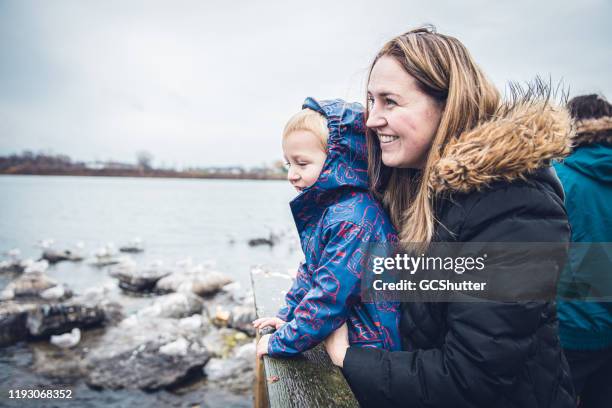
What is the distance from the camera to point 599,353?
2.64 metres

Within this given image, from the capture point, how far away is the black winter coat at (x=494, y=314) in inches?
57.9

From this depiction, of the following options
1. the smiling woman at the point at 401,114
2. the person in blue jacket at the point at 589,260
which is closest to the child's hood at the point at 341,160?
the smiling woman at the point at 401,114

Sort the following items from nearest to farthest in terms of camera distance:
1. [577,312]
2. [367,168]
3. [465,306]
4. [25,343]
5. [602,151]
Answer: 1. [465,306]
2. [367,168]
3. [577,312]
4. [602,151]
5. [25,343]

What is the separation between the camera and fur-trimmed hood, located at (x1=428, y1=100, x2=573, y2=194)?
1.53 meters

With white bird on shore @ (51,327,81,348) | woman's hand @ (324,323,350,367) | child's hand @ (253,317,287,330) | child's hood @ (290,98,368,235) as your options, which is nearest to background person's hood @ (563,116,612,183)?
child's hood @ (290,98,368,235)

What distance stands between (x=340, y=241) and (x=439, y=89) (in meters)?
0.90

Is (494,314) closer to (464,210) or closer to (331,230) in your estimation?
(464,210)

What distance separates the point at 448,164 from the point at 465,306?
22.3 inches

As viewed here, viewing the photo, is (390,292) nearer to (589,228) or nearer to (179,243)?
(589,228)

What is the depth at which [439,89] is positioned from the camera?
192 cm

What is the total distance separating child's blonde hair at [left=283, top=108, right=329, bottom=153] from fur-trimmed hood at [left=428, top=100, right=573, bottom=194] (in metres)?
0.89

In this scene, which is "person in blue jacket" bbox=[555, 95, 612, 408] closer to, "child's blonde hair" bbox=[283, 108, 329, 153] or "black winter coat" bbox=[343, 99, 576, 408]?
"black winter coat" bbox=[343, 99, 576, 408]

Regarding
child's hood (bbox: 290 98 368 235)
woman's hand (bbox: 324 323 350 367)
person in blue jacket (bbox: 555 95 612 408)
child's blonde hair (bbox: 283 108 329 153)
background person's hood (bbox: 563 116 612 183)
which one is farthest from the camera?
background person's hood (bbox: 563 116 612 183)

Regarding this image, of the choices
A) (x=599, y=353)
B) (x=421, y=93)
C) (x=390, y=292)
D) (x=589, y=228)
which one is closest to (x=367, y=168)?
(x=421, y=93)
